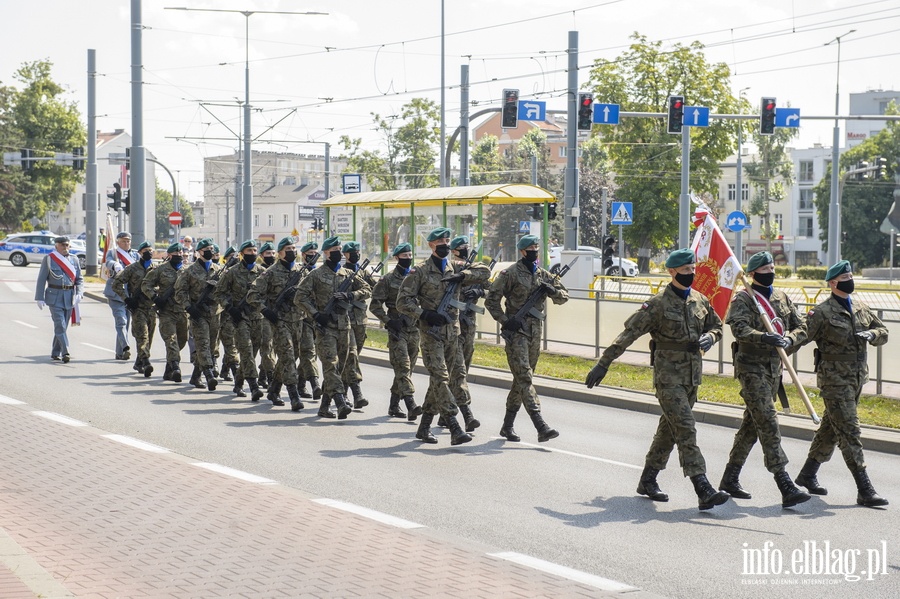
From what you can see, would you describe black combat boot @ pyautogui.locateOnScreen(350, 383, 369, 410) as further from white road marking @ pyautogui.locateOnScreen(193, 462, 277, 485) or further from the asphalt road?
white road marking @ pyautogui.locateOnScreen(193, 462, 277, 485)

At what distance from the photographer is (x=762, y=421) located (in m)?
8.08

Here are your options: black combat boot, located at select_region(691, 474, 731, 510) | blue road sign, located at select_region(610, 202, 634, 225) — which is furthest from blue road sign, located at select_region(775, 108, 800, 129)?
black combat boot, located at select_region(691, 474, 731, 510)

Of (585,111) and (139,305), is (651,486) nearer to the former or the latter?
(139,305)

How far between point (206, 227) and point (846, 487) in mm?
128587

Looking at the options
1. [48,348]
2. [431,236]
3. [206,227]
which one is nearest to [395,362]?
[431,236]

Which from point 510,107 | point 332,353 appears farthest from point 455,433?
point 510,107

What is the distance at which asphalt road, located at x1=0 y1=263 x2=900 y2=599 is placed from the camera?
6418 mm

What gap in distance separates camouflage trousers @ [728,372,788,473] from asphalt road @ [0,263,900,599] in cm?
35

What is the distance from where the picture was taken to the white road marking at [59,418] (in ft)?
37.0

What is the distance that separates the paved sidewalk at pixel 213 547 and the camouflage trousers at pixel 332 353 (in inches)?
121

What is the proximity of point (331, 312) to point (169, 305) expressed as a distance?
394 cm

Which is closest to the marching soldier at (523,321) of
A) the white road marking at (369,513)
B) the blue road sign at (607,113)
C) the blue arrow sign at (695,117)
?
the white road marking at (369,513)

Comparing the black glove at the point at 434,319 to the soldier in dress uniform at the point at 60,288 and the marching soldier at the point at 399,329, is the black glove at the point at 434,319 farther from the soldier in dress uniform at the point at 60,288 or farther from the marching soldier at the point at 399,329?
the soldier in dress uniform at the point at 60,288

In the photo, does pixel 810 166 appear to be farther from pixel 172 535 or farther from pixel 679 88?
pixel 172 535
